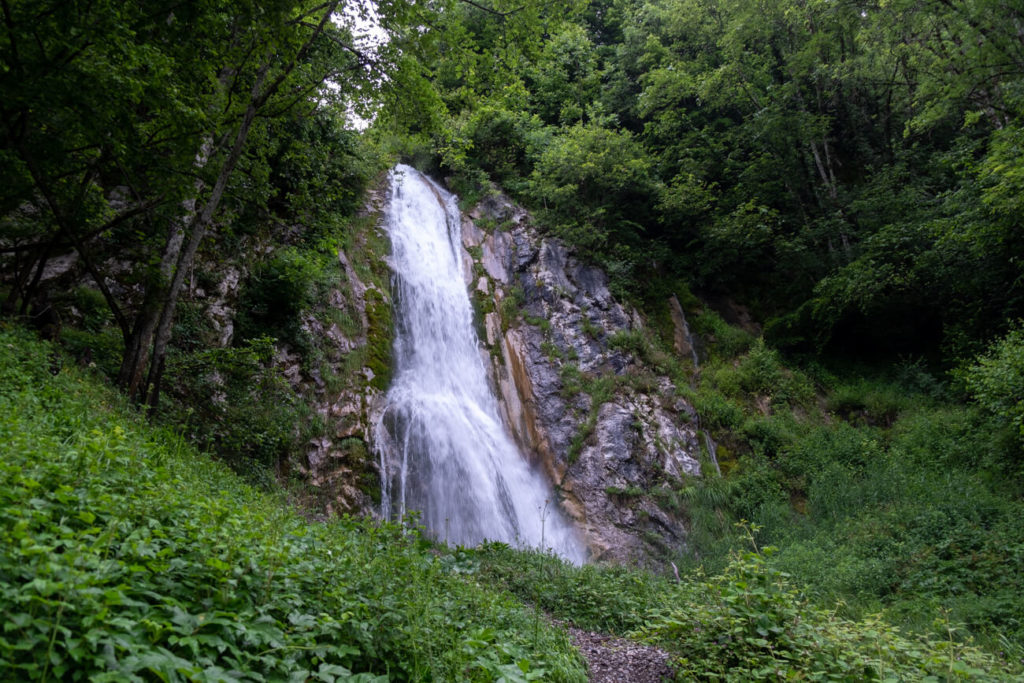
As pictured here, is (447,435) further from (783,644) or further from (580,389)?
(783,644)

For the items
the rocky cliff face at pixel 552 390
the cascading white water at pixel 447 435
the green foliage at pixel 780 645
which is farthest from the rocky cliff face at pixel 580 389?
the green foliage at pixel 780 645

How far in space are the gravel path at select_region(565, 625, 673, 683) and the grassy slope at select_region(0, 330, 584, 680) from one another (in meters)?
0.36

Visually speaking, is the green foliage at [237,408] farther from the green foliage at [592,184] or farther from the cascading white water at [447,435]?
the green foliage at [592,184]

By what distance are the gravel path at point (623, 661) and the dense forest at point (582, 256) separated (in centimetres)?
24

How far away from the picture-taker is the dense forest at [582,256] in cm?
282

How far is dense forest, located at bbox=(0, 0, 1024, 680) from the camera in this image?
2818 millimetres

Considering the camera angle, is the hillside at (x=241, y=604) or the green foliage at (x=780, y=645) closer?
the hillside at (x=241, y=604)

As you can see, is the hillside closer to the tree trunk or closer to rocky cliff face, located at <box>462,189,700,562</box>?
the tree trunk

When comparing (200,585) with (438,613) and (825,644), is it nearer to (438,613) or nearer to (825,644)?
(438,613)

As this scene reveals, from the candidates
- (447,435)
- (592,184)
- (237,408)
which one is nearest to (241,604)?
(237,408)

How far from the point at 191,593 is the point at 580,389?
37.4 feet

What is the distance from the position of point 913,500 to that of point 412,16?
39.9ft

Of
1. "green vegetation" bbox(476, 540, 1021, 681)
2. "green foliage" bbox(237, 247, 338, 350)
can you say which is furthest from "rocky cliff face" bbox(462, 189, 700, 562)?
"green vegetation" bbox(476, 540, 1021, 681)

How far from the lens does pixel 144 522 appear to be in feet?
8.83
